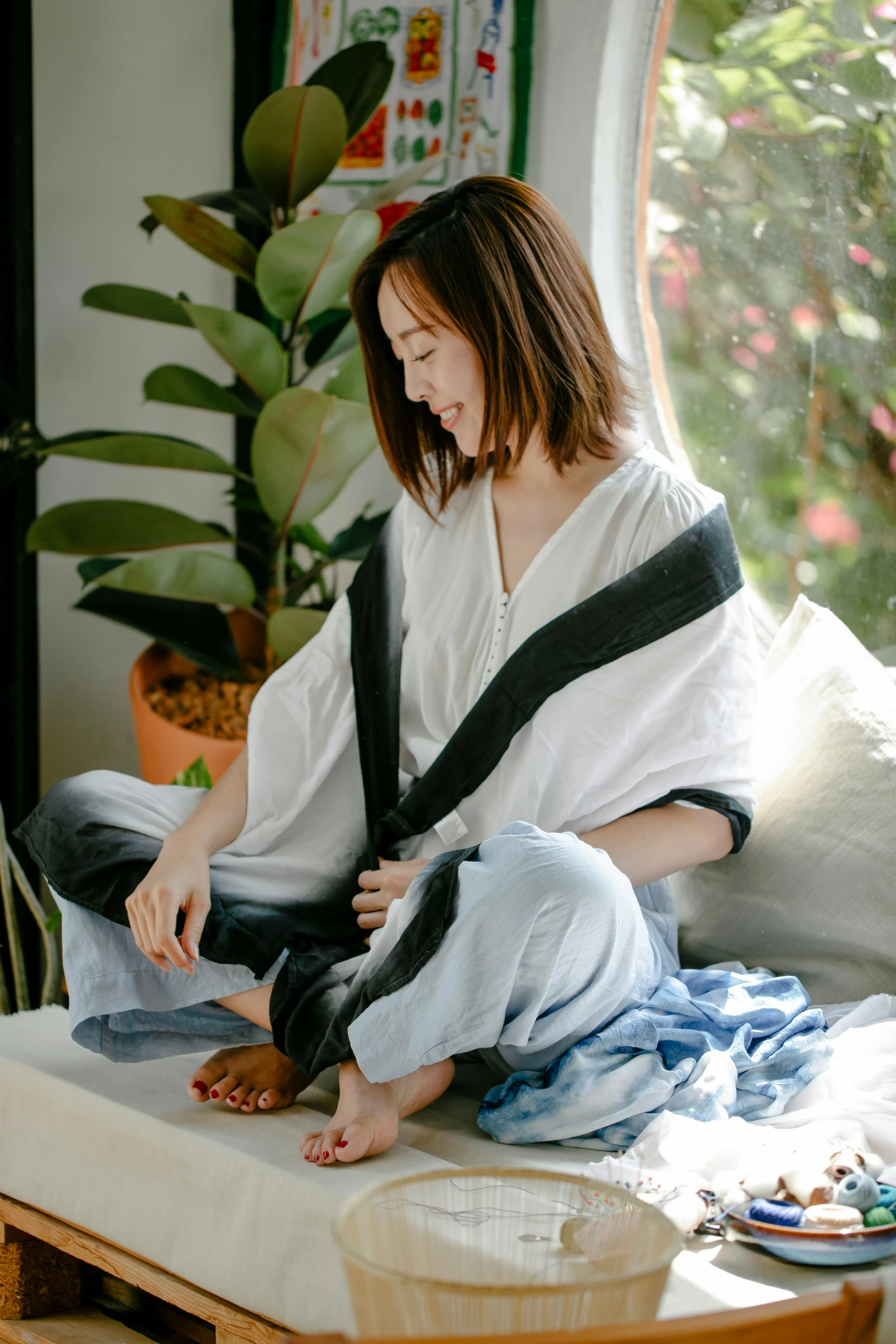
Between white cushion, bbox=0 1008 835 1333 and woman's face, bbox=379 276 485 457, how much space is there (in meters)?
0.73

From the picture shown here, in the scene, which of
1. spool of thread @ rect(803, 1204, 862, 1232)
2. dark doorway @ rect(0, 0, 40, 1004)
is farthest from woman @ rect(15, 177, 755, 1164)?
dark doorway @ rect(0, 0, 40, 1004)

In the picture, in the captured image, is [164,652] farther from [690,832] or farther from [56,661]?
[690,832]

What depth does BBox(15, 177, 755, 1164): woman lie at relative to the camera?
116 cm

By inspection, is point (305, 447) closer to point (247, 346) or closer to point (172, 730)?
point (247, 346)

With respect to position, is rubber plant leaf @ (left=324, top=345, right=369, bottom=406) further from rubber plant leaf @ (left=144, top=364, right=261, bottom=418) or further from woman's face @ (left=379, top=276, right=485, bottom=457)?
woman's face @ (left=379, top=276, right=485, bottom=457)

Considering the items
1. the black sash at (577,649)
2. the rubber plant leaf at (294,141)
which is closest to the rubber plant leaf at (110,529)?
the rubber plant leaf at (294,141)

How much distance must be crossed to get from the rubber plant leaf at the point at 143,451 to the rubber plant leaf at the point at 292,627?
0.78ft

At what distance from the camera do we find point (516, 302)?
138 cm

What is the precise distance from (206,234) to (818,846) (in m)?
1.25

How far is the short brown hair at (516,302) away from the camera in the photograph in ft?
4.53

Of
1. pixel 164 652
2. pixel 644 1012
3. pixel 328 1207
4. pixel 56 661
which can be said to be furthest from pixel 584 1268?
pixel 56 661

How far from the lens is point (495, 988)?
1124mm

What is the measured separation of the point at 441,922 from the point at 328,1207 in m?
0.25

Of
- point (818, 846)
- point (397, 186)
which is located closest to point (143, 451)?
point (397, 186)
